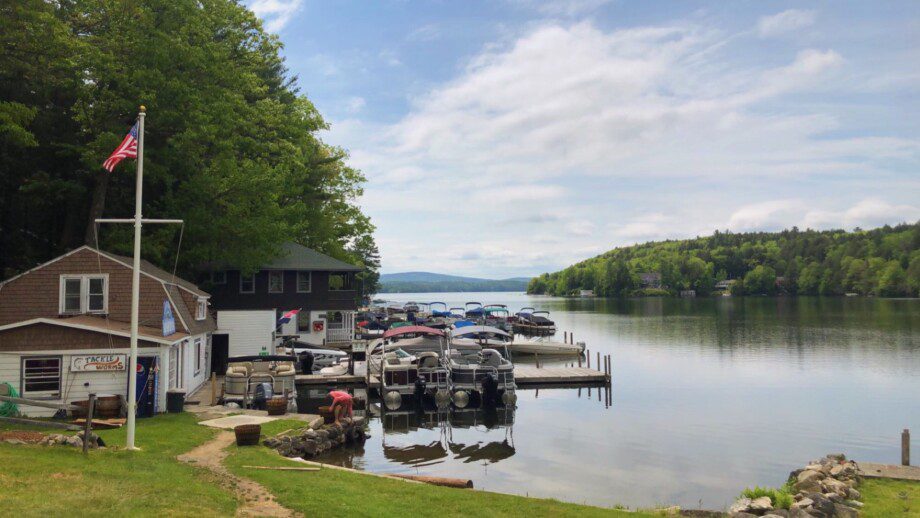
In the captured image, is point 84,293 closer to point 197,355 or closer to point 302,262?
point 197,355

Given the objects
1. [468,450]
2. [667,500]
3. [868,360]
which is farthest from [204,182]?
[868,360]

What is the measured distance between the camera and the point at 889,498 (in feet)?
51.0

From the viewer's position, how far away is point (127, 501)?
11.4m

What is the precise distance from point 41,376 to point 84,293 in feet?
13.2

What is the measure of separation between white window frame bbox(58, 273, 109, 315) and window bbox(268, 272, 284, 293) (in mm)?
24627

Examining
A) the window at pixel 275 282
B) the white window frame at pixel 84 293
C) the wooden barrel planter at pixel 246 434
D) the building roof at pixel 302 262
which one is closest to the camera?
the wooden barrel planter at pixel 246 434

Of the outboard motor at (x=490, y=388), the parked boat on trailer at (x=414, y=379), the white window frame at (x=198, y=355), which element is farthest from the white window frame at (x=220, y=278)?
the outboard motor at (x=490, y=388)

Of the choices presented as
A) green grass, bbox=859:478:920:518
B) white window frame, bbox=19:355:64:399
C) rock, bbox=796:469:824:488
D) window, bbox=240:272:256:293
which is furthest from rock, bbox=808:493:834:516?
window, bbox=240:272:256:293

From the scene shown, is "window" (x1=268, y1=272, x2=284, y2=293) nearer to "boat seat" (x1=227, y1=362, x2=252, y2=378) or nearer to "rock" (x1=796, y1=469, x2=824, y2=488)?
"boat seat" (x1=227, y1=362, x2=252, y2=378)

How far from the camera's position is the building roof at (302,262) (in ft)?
161

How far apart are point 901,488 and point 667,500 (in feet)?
19.3

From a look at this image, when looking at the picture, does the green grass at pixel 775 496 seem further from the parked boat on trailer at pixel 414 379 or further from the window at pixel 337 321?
the window at pixel 337 321

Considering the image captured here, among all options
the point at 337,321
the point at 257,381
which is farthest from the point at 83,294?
the point at 337,321

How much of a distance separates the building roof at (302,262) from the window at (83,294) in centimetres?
2232
